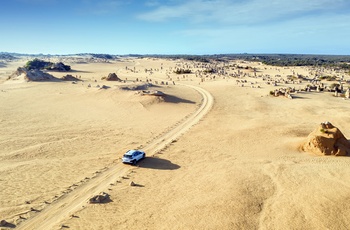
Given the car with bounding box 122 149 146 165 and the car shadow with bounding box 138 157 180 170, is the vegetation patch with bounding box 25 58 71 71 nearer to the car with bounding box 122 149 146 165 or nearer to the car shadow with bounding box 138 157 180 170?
the car shadow with bounding box 138 157 180 170

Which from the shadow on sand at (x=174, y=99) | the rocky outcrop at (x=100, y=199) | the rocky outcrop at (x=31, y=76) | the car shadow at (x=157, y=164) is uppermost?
the rocky outcrop at (x=31, y=76)

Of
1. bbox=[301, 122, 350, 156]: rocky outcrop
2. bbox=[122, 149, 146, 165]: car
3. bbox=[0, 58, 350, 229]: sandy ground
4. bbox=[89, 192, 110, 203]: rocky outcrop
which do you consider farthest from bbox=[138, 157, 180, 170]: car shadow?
bbox=[301, 122, 350, 156]: rocky outcrop

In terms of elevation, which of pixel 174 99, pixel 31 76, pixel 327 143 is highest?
pixel 31 76

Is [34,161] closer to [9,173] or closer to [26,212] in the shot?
[9,173]

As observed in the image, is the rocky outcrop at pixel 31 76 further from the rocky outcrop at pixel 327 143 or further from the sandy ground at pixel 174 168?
the rocky outcrop at pixel 327 143

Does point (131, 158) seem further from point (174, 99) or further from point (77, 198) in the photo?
point (174, 99)

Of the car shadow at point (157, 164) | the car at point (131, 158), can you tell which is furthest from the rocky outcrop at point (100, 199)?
the car shadow at point (157, 164)

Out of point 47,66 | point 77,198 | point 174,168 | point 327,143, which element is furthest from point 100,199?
point 47,66
